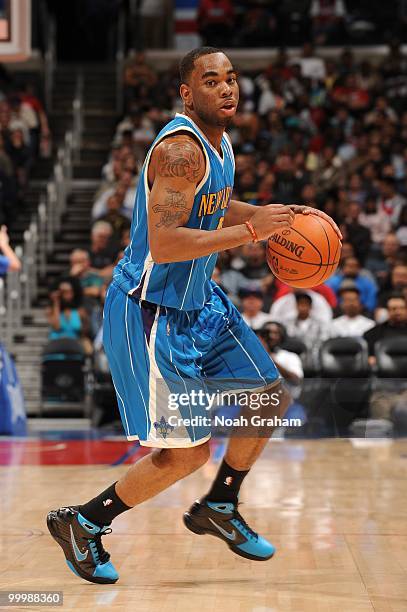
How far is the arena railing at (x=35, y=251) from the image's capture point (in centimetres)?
1128

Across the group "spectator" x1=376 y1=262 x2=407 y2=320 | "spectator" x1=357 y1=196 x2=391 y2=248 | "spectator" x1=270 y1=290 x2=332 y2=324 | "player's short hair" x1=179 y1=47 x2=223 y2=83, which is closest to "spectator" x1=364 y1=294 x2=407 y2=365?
"spectator" x1=376 y1=262 x2=407 y2=320

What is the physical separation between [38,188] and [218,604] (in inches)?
457

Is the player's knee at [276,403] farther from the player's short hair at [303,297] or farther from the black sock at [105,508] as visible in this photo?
the player's short hair at [303,297]

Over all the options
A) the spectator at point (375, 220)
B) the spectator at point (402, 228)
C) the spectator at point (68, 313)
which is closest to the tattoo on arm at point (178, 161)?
the spectator at point (68, 313)

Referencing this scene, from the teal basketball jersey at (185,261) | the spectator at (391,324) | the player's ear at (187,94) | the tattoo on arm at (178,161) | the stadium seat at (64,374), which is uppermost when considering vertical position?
the player's ear at (187,94)

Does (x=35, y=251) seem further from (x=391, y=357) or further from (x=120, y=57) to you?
(x=391, y=357)

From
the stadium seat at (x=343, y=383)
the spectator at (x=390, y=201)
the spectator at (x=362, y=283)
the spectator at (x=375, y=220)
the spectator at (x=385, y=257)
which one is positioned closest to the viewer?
the stadium seat at (x=343, y=383)

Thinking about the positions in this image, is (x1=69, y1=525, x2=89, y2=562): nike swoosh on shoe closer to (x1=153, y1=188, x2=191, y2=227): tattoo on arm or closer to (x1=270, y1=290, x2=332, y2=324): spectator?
(x1=153, y1=188, x2=191, y2=227): tattoo on arm

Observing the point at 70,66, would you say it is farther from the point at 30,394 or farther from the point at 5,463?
the point at 5,463

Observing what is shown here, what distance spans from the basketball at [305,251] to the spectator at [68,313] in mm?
6350

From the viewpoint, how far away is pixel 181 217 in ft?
12.5

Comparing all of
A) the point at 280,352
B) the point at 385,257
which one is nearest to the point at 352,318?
the point at 280,352

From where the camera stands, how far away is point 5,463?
7645 millimetres

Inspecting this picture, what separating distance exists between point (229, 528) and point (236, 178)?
30.0 feet
